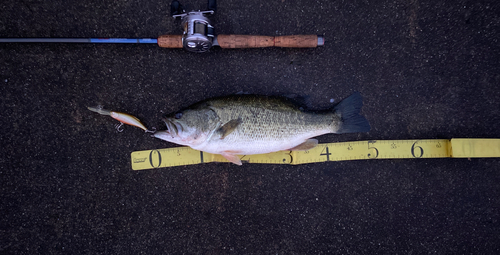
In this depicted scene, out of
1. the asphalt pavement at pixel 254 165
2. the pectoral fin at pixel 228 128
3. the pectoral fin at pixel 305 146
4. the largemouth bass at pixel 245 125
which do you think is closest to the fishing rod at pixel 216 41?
the asphalt pavement at pixel 254 165

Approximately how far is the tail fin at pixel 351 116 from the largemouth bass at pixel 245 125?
0.06 m

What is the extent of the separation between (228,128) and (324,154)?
4.50ft

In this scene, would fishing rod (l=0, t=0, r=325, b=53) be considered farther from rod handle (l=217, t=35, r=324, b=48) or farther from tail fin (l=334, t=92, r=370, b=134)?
tail fin (l=334, t=92, r=370, b=134)

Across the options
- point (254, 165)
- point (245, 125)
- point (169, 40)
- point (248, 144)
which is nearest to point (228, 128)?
point (245, 125)

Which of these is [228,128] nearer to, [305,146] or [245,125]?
[245,125]

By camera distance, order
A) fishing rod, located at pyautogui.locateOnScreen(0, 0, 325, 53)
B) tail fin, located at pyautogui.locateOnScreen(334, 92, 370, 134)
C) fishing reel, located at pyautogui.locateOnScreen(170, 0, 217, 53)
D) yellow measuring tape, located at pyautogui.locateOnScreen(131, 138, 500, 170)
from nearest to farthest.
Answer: fishing reel, located at pyautogui.locateOnScreen(170, 0, 217, 53)
fishing rod, located at pyautogui.locateOnScreen(0, 0, 325, 53)
tail fin, located at pyautogui.locateOnScreen(334, 92, 370, 134)
yellow measuring tape, located at pyautogui.locateOnScreen(131, 138, 500, 170)

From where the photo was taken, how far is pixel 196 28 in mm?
2521

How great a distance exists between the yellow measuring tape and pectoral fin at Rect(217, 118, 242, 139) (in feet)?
1.82

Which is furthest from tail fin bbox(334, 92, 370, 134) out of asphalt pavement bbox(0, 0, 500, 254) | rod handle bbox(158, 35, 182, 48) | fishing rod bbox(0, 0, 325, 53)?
rod handle bbox(158, 35, 182, 48)

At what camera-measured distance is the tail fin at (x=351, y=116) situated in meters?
2.78

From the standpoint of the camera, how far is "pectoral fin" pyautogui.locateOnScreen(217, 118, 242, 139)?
2.53 metres

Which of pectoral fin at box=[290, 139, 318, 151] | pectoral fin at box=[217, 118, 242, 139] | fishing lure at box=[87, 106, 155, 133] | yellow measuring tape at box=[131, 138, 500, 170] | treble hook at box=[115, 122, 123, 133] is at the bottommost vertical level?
yellow measuring tape at box=[131, 138, 500, 170]

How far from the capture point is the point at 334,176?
3061 mm

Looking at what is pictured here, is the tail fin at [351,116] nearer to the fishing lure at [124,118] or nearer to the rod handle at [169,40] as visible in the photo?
the rod handle at [169,40]
